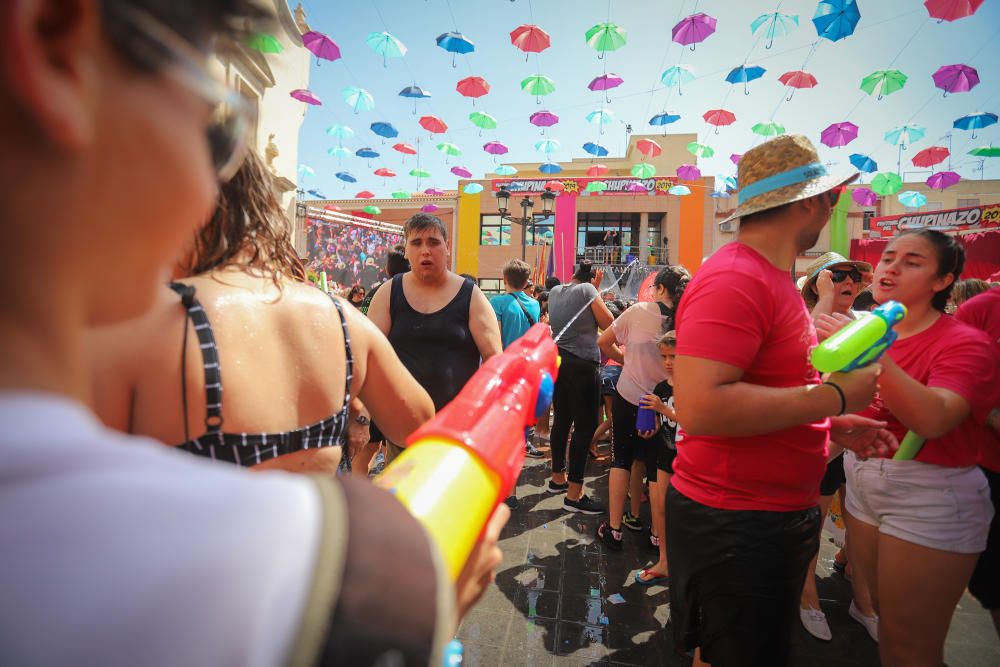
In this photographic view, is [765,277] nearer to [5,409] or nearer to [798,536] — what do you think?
[798,536]

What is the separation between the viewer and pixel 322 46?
9445mm

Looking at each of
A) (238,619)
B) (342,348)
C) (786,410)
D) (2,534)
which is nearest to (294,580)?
(238,619)

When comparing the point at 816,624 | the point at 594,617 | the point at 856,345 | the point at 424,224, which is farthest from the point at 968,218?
the point at 424,224

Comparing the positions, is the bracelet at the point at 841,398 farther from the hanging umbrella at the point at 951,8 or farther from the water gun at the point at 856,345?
the hanging umbrella at the point at 951,8

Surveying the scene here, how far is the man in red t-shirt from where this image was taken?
1.49 meters

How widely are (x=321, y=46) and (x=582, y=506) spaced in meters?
10.2

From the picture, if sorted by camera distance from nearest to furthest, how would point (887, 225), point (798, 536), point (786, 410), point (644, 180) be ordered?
1. point (786, 410)
2. point (798, 536)
3. point (887, 225)
4. point (644, 180)

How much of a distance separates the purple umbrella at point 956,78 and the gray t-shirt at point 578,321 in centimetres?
937

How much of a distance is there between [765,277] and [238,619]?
1.71m

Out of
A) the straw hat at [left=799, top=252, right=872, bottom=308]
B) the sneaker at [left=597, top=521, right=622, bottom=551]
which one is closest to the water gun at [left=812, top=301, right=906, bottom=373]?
the straw hat at [left=799, top=252, right=872, bottom=308]

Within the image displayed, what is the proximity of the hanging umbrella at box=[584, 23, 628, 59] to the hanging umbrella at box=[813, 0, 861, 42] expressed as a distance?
11.4ft

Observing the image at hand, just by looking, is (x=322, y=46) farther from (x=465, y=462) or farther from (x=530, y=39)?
(x=465, y=462)

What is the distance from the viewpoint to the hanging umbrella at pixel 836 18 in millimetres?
6695

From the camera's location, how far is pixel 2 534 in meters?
0.27
